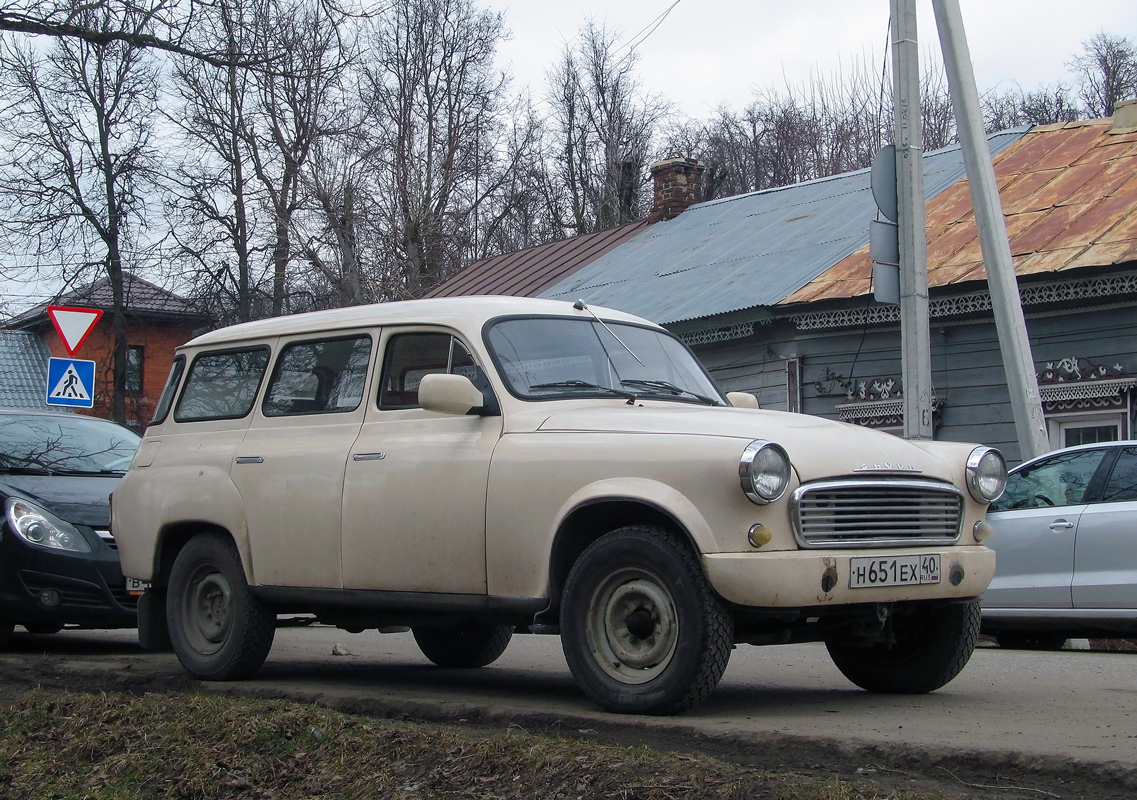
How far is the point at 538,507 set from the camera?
584 cm

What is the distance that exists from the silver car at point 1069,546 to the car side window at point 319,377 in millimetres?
5057

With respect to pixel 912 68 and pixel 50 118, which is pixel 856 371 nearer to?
pixel 912 68

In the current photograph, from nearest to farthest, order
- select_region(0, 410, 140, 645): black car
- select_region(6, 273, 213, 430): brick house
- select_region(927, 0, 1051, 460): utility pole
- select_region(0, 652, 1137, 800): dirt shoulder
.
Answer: select_region(0, 652, 1137, 800): dirt shoulder < select_region(0, 410, 140, 645): black car < select_region(927, 0, 1051, 460): utility pole < select_region(6, 273, 213, 430): brick house

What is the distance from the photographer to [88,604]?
29.1 feet

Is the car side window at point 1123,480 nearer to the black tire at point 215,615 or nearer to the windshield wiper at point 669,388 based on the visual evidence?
the windshield wiper at point 669,388

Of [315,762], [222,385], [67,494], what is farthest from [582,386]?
[67,494]

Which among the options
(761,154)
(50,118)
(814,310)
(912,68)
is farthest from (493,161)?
(912,68)

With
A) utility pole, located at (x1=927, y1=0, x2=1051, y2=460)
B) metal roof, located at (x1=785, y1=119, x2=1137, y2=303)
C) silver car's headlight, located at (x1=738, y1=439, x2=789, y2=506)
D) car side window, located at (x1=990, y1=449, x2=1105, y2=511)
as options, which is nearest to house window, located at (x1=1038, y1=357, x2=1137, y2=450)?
metal roof, located at (x1=785, y1=119, x2=1137, y2=303)

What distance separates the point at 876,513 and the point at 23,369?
47.2 meters

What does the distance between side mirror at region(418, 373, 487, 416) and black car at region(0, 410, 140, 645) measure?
150 inches

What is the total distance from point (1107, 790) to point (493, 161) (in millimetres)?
35846

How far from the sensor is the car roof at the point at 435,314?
6.65 meters

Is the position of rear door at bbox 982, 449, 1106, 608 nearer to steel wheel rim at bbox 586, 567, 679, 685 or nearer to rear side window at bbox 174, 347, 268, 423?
steel wheel rim at bbox 586, 567, 679, 685

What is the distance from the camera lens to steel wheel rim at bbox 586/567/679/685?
5461mm
